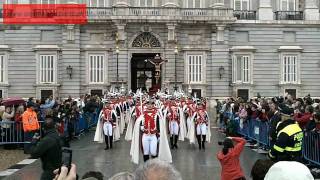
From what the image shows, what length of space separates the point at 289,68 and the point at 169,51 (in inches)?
399

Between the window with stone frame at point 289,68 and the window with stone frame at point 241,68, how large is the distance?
114 inches

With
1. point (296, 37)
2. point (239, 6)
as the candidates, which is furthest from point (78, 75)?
point (296, 37)

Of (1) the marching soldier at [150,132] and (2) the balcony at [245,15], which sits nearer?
(1) the marching soldier at [150,132]

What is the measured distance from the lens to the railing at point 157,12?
150 feet

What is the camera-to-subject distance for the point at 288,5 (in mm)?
48906

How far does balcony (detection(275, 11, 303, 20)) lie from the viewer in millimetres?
48500

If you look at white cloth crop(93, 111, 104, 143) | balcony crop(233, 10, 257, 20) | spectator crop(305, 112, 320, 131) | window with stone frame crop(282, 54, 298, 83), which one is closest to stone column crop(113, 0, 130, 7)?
balcony crop(233, 10, 257, 20)

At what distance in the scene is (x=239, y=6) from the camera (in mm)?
48594

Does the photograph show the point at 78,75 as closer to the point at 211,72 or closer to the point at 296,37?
the point at 211,72

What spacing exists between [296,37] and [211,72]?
7.81 meters

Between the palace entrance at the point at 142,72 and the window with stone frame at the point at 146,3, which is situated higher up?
the window with stone frame at the point at 146,3

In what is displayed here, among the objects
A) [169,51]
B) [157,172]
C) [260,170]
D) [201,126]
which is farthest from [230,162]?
[169,51]

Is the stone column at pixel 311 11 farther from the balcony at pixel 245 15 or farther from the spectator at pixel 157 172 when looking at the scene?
the spectator at pixel 157 172

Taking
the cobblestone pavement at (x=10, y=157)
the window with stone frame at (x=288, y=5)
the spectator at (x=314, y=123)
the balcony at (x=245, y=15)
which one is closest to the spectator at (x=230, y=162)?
the spectator at (x=314, y=123)
